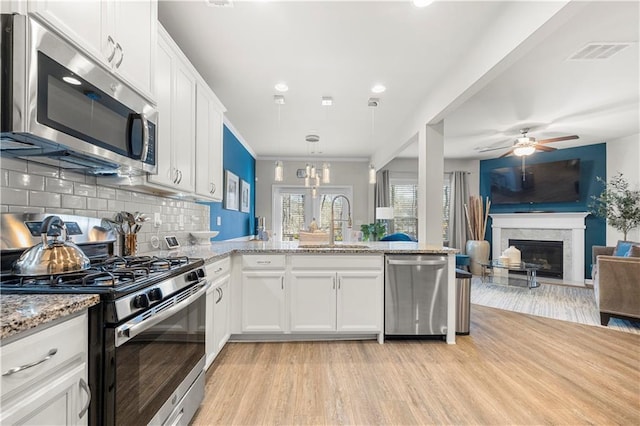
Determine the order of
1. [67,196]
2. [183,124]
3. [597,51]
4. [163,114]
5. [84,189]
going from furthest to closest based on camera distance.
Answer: [597,51]
[183,124]
[163,114]
[84,189]
[67,196]

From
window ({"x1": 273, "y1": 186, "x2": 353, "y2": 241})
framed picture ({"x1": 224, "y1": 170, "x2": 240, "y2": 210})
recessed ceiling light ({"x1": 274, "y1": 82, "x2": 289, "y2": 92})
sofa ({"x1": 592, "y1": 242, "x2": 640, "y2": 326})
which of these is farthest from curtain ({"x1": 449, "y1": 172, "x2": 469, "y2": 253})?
recessed ceiling light ({"x1": 274, "y1": 82, "x2": 289, "y2": 92})

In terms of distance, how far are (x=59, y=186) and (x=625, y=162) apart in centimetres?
778

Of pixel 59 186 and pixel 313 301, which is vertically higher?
pixel 59 186

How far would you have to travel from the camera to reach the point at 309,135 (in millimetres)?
5324

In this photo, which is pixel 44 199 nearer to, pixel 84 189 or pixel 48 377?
pixel 84 189

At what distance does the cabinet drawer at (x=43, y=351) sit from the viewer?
2.40ft

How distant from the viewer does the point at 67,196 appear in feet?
5.32

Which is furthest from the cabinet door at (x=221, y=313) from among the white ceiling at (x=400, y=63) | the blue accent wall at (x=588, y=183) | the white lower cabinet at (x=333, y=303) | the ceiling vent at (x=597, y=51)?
the blue accent wall at (x=588, y=183)

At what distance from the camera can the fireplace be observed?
250 inches

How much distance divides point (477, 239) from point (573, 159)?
237cm

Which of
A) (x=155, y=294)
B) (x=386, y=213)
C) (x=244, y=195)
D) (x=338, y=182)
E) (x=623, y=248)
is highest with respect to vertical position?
(x=338, y=182)

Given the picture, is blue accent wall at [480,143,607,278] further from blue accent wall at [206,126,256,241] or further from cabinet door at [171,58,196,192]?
cabinet door at [171,58,196,192]

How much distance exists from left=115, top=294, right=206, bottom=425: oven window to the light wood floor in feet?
1.58

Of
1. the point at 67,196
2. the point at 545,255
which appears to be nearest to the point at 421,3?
the point at 67,196
